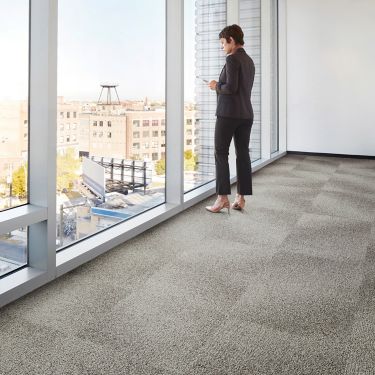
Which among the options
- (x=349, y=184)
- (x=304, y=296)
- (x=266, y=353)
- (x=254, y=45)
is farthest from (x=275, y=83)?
(x=266, y=353)

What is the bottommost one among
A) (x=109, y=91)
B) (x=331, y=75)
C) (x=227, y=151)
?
(x=227, y=151)

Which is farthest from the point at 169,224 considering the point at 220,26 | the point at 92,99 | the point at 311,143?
the point at 311,143

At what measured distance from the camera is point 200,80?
12.3 feet

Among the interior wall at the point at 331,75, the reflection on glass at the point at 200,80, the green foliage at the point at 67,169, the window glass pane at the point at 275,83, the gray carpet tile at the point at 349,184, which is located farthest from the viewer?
the window glass pane at the point at 275,83

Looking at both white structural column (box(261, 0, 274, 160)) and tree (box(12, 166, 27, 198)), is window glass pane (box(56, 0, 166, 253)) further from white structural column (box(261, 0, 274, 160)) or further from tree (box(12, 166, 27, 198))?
white structural column (box(261, 0, 274, 160))

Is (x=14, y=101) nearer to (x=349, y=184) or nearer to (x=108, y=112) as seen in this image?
(x=108, y=112)

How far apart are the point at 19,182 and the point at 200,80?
2.22m

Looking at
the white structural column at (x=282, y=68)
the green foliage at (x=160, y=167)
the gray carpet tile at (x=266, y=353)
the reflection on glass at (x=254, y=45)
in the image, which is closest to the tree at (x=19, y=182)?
the gray carpet tile at (x=266, y=353)

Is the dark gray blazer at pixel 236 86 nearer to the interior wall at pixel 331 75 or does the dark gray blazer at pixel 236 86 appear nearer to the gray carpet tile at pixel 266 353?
the gray carpet tile at pixel 266 353

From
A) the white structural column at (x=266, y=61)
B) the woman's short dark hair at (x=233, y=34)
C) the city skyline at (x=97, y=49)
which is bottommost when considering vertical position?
the city skyline at (x=97, y=49)

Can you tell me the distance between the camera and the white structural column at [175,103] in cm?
301

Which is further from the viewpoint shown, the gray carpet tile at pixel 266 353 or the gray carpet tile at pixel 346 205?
the gray carpet tile at pixel 346 205

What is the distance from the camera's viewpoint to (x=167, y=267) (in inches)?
83.6

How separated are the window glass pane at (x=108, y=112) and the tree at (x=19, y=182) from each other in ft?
0.63
